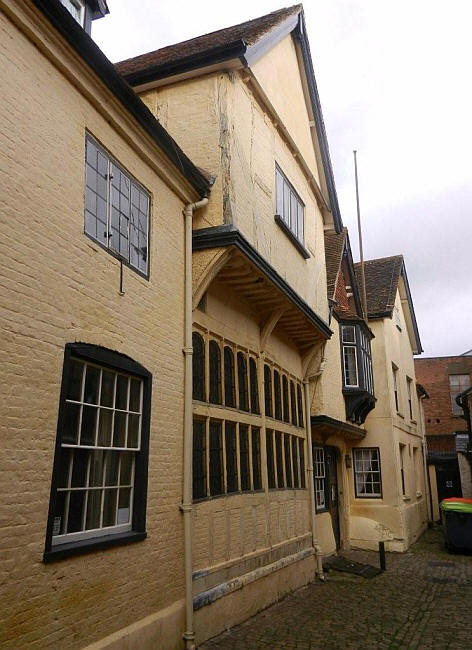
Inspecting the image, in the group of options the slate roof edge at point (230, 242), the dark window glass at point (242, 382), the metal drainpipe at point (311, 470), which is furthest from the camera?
the metal drainpipe at point (311, 470)

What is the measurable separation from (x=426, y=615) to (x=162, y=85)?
32.9ft

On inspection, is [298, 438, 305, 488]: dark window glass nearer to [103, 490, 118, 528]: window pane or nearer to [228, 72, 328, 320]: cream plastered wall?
[228, 72, 328, 320]: cream plastered wall

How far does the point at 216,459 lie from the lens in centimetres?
892

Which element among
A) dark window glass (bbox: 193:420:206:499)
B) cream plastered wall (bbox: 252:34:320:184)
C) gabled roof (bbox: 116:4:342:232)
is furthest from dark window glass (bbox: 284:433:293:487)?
cream plastered wall (bbox: 252:34:320:184)

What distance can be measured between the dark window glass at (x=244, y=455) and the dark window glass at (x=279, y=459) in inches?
64.0

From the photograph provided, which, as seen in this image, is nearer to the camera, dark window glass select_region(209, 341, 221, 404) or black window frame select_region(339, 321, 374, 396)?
dark window glass select_region(209, 341, 221, 404)

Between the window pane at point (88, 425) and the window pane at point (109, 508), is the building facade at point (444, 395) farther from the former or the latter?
the window pane at point (88, 425)

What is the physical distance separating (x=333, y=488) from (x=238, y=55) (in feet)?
40.6

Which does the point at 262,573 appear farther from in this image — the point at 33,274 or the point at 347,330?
the point at 347,330

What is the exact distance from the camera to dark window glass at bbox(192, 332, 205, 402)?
8.60 metres

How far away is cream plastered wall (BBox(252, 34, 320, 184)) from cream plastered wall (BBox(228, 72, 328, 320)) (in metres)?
0.40

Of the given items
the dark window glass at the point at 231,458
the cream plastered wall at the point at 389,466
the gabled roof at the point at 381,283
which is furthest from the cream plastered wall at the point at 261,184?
the gabled roof at the point at 381,283

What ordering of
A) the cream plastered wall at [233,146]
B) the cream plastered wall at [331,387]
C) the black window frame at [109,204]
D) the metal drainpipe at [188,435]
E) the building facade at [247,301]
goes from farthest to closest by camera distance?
the cream plastered wall at [331,387] < the cream plastered wall at [233,146] < the building facade at [247,301] < the metal drainpipe at [188,435] < the black window frame at [109,204]

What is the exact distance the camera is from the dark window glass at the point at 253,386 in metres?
10.6
